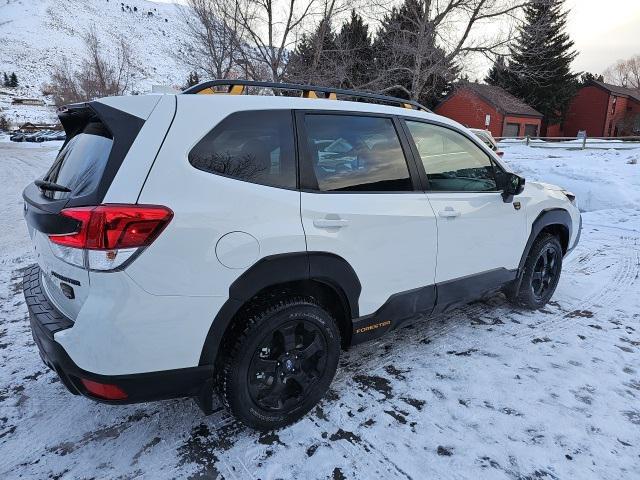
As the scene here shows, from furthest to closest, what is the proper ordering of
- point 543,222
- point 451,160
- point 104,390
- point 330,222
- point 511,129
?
1. point 511,129
2. point 543,222
3. point 451,160
4. point 330,222
5. point 104,390

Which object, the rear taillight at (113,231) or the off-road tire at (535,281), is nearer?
the rear taillight at (113,231)

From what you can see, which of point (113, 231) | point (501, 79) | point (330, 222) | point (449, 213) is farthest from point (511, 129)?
point (113, 231)

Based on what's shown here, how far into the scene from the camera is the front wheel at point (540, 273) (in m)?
4.10

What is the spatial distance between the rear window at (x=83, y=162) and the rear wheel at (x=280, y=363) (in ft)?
3.40

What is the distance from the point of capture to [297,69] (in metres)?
16.9

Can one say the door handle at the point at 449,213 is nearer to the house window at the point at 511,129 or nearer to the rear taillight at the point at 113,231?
the rear taillight at the point at 113,231

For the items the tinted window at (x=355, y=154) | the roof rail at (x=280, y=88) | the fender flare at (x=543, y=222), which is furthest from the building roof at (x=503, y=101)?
the tinted window at (x=355, y=154)

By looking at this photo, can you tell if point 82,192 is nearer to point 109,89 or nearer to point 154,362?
point 154,362

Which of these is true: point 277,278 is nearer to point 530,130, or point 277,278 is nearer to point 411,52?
point 411,52

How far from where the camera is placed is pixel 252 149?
7.70ft

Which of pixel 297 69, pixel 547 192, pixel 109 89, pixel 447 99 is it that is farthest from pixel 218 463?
pixel 447 99

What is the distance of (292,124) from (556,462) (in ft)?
7.58

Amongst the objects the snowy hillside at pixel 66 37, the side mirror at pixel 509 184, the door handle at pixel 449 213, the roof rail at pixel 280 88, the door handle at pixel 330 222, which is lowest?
the door handle at pixel 449 213

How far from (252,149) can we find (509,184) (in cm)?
225
